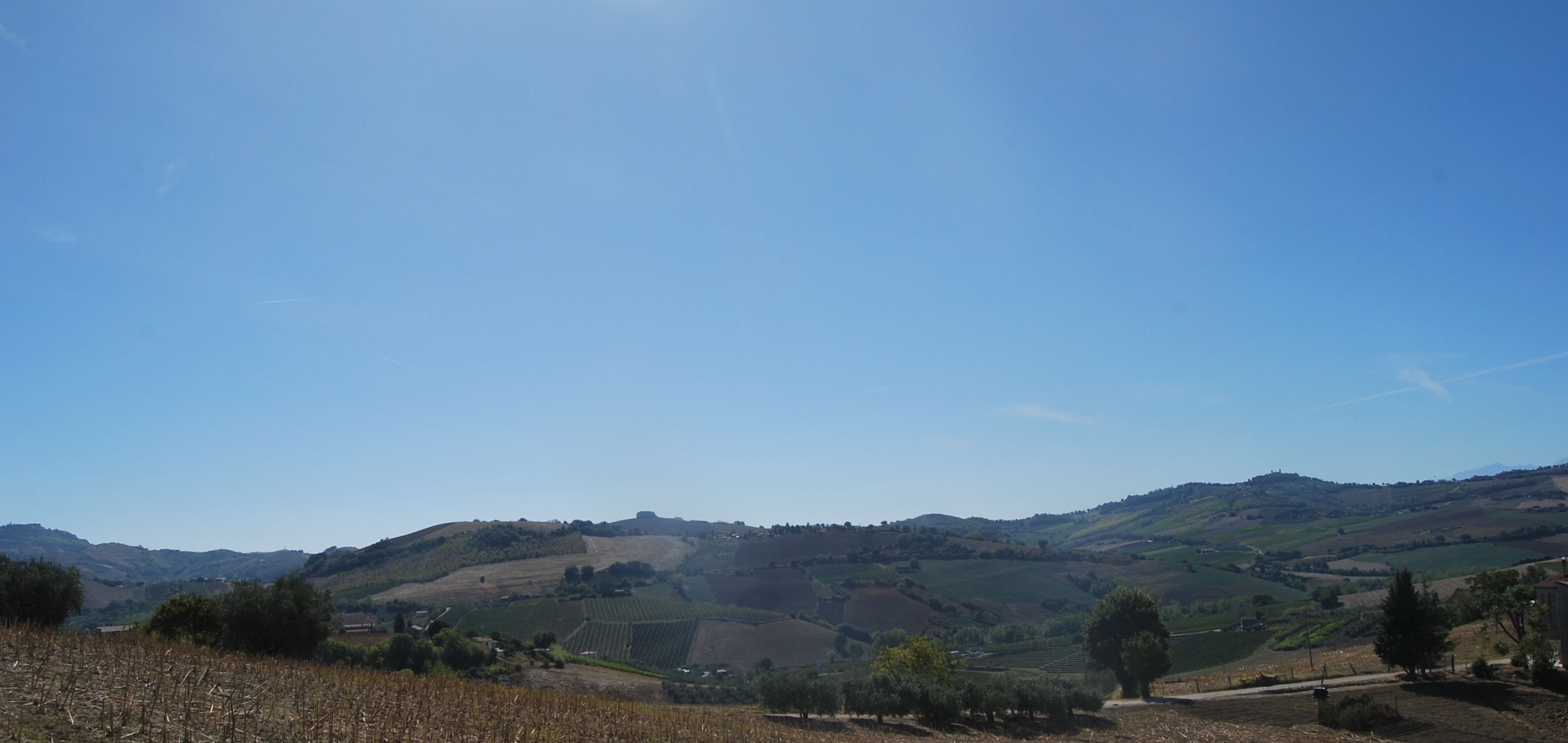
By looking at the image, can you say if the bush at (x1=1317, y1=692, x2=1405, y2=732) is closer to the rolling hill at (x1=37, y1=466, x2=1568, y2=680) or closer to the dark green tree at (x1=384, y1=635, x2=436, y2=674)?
the rolling hill at (x1=37, y1=466, x2=1568, y2=680)

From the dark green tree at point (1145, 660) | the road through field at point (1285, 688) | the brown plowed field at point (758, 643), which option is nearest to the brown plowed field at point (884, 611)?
the brown plowed field at point (758, 643)

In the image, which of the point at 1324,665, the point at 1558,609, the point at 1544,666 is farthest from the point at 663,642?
the point at 1558,609

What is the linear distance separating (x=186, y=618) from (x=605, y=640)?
61502 millimetres

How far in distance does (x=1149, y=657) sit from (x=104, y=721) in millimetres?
55313

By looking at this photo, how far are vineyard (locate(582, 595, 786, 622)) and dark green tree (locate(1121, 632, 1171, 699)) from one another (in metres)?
65.3

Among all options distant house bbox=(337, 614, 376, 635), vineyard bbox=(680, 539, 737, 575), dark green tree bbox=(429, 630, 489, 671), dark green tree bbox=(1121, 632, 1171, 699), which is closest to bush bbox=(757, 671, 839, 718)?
dark green tree bbox=(1121, 632, 1171, 699)

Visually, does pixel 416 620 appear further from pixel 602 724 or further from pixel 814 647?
pixel 602 724

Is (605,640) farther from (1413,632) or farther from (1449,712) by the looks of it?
(1449,712)

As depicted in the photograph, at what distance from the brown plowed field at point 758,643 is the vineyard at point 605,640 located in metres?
8.16

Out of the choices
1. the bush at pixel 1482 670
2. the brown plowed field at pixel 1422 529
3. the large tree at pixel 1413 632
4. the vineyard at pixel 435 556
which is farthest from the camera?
the vineyard at pixel 435 556

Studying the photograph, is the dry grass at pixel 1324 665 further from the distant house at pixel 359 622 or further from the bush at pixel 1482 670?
the distant house at pixel 359 622

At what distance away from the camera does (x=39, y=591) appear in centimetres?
3459

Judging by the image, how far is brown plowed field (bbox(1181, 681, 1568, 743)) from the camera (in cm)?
3278

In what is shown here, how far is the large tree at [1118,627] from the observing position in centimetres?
5681
